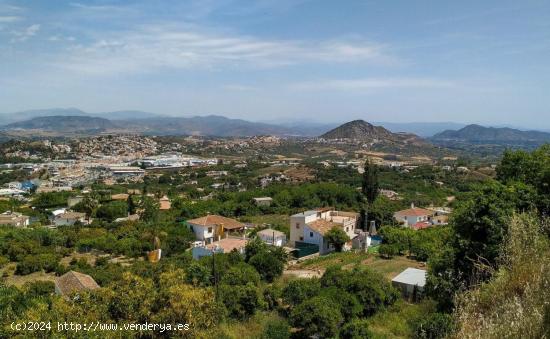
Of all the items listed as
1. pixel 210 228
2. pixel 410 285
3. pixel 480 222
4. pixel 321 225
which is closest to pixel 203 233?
pixel 210 228

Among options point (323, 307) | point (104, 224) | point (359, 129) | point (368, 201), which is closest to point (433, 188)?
point (368, 201)

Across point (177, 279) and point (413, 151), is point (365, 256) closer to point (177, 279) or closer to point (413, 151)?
point (177, 279)

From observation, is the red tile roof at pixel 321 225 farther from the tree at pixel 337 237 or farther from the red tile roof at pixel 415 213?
the red tile roof at pixel 415 213

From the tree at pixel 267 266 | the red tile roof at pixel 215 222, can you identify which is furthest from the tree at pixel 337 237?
the red tile roof at pixel 215 222

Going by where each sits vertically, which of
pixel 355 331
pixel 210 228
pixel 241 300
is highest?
pixel 355 331

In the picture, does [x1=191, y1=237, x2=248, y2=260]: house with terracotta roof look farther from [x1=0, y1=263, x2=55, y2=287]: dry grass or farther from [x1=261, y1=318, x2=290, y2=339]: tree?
[x1=261, y1=318, x2=290, y2=339]: tree

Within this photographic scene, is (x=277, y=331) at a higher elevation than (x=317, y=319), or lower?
lower

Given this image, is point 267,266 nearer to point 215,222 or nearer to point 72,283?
point 72,283
